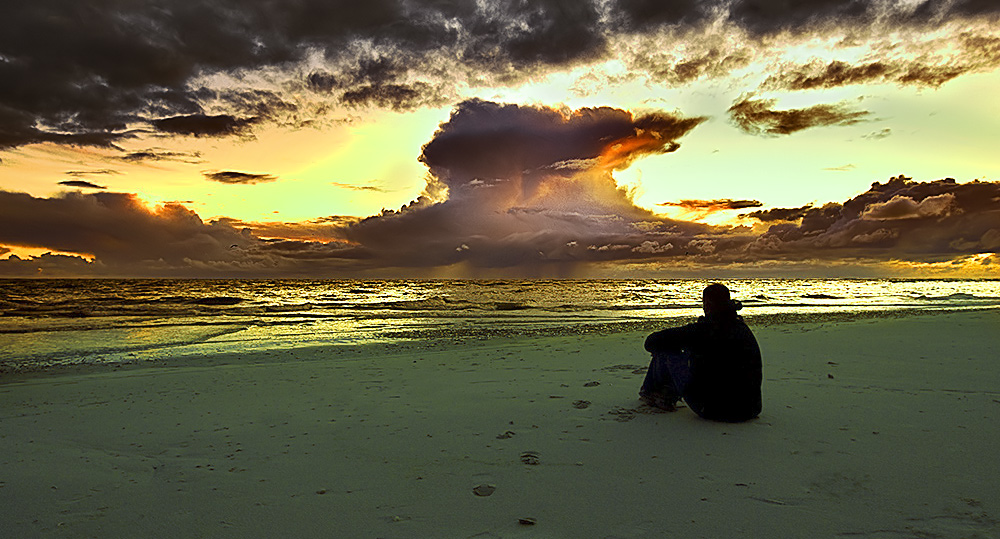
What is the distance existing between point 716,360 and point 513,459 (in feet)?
7.59

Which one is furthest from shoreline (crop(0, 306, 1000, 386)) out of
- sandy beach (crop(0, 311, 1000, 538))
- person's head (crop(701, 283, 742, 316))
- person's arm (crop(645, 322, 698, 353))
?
person's head (crop(701, 283, 742, 316))

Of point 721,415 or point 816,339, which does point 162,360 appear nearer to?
point 721,415

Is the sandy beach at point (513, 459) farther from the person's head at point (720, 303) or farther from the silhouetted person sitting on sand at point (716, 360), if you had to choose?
the person's head at point (720, 303)

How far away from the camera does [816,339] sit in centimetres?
1334

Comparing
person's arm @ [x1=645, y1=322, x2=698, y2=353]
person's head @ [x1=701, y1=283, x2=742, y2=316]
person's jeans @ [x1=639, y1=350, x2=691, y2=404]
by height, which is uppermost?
person's head @ [x1=701, y1=283, x2=742, y2=316]

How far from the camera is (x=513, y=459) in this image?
4797mm

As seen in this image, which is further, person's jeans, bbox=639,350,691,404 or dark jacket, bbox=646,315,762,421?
person's jeans, bbox=639,350,691,404

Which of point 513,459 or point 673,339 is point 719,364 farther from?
point 513,459

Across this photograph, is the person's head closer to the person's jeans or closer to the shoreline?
the person's jeans

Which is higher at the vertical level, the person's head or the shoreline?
the person's head

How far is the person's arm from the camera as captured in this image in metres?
5.38

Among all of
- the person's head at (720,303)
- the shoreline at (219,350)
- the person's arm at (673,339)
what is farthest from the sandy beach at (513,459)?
the shoreline at (219,350)

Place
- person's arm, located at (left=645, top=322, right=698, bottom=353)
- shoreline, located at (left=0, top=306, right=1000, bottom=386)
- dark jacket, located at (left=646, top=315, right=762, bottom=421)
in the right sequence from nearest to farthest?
dark jacket, located at (left=646, top=315, right=762, bottom=421), person's arm, located at (left=645, top=322, right=698, bottom=353), shoreline, located at (left=0, top=306, right=1000, bottom=386)

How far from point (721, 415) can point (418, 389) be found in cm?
489
